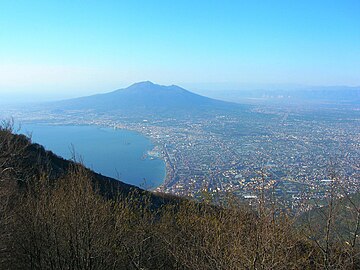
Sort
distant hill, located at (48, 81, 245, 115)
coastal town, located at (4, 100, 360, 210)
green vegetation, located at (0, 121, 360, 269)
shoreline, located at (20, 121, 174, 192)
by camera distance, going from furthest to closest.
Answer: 1. distant hill, located at (48, 81, 245, 115)
2. shoreline, located at (20, 121, 174, 192)
3. coastal town, located at (4, 100, 360, 210)
4. green vegetation, located at (0, 121, 360, 269)

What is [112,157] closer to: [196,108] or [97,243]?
[97,243]

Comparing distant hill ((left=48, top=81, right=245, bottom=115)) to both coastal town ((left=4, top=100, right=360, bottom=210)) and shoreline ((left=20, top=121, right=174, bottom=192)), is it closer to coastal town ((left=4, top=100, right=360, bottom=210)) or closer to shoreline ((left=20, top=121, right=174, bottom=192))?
coastal town ((left=4, top=100, right=360, bottom=210))

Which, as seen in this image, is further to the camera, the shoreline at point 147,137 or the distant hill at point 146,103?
the distant hill at point 146,103

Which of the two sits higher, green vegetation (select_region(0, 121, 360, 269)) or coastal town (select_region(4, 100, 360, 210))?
green vegetation (select_region(0, 121, 360, 269))

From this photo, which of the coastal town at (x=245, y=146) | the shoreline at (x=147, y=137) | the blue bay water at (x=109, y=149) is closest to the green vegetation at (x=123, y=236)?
the coastal town at (x=245, y=146)

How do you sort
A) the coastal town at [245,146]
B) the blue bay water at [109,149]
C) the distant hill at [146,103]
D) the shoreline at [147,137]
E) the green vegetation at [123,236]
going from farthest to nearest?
the distant hill at [146,103] < the blue bay water at [109,149] < the shoreline at [147,137] < the coastal town at [245,146] < the green vegetation at [123,236]

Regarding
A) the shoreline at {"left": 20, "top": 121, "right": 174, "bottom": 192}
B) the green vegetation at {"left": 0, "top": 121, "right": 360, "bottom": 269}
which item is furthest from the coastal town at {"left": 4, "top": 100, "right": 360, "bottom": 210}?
the green vegetation at {"left": 0, "top": 121, "right": 360, "bottom": 269}

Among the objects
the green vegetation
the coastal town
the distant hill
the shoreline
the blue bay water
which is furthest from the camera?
the distant hill

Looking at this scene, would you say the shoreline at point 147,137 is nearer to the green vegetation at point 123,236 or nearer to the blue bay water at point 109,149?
the blue bay water at point 109,149
